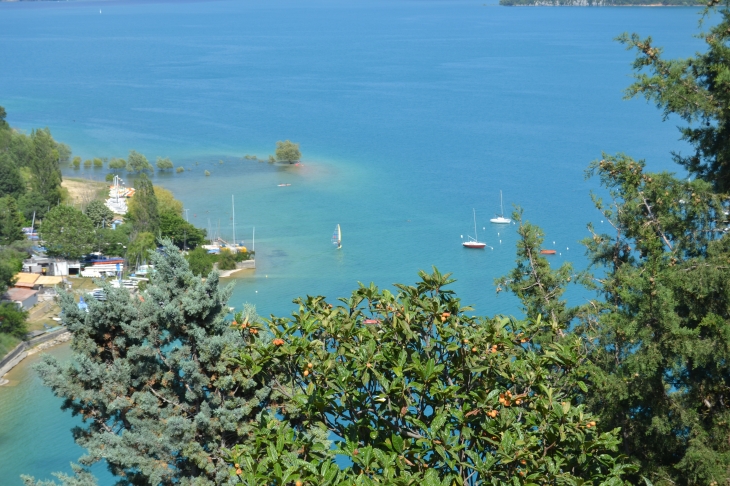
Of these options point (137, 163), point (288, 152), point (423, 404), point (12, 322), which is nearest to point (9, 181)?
point (137, 163)

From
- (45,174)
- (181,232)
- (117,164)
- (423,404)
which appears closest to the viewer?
(423,404)

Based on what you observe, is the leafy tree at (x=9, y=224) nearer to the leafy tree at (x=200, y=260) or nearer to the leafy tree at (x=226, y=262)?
the leafy tree at (x=200, y=260)

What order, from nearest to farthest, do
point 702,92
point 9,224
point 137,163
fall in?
point 702,92 → point 9,224 → point 137,163

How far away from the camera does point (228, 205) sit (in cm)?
2300

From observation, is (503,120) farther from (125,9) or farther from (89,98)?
(125,9)

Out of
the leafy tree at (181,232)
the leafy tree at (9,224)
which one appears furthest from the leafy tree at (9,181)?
the leafy tree at (181,232)

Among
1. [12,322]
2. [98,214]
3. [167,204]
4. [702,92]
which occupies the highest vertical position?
[702,92]

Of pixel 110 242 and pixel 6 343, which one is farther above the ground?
pixel 110 242

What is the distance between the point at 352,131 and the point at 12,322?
66.5 ft

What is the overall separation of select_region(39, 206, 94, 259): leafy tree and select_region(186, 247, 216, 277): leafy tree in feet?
7.33

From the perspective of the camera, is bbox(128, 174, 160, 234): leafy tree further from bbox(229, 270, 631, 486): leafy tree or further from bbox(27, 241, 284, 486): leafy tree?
bbox(229, 270, 631, 486): leafy tree

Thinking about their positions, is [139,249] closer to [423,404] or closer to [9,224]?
[9,224]

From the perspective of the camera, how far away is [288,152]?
28.1m

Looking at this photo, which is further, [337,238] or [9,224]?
[337,238]
